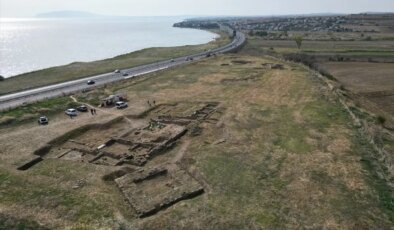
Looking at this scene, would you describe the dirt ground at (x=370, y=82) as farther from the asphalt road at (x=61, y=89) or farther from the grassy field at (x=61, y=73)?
the grassy field at (x=61, y=73)

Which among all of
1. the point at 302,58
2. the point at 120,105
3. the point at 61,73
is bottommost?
the point at 302,58

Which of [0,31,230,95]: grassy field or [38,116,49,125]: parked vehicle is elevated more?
[38,116,49,125]: parked vehicle

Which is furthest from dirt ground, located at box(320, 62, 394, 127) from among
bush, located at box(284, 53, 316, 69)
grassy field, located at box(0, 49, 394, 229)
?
grassy field, located at box(0, 49, 394, 229)

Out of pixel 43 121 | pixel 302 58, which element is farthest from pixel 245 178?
pixel 302 58

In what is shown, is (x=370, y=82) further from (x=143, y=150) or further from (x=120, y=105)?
(x=143, y=150)

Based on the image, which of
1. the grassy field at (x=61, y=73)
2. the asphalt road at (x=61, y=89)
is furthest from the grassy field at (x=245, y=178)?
the grassy field at (x=61, y=73)

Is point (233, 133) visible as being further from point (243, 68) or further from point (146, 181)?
point (243, 68)

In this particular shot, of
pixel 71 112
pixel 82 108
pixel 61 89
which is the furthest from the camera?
pixel 61 89

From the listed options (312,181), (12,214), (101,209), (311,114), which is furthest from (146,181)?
(311,114)

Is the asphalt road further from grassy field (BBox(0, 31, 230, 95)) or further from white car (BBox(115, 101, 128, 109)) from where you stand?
white car (BBox(115, 101, 128, 109))
